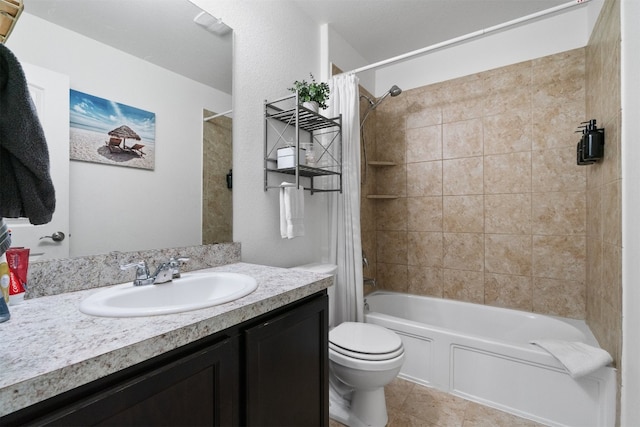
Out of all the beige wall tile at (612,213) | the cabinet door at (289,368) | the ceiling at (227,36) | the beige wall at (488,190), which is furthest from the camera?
the beige wall at (488,190)

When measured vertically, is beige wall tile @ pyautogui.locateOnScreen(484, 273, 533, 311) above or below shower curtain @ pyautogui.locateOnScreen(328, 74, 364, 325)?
below

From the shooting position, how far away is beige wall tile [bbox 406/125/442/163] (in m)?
2.57

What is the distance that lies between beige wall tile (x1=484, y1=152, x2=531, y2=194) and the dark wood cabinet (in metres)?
1.90

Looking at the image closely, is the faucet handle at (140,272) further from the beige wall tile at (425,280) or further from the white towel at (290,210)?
the beige wall tile at (425,280)

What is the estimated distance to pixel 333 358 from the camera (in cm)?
153

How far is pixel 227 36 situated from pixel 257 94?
1.02 ft

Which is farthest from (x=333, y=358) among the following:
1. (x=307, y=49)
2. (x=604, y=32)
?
(x=604, y=32)

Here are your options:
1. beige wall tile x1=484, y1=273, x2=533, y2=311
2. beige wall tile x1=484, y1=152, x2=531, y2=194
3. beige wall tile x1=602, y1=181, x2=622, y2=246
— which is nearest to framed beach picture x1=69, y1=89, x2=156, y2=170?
beige wall tile x1=602, y1=181, x2=622, y2=246

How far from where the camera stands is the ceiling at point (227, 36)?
42.4 inches

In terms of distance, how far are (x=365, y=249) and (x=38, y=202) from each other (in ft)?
7.71

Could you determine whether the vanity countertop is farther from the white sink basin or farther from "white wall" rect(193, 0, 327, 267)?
"white wall" rect(193, 0, 327, 267)

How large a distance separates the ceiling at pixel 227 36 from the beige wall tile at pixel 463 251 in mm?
1656

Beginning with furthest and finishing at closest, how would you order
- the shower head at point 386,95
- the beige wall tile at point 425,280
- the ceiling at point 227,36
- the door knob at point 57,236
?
the beige wall tile at point 425,280 < the shower head at point 386,95 < the ceiling at point 227,36 < the door knob at point 57,236

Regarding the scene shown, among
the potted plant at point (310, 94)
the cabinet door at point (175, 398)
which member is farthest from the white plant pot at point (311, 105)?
the cabinet door at point (175, 398)
